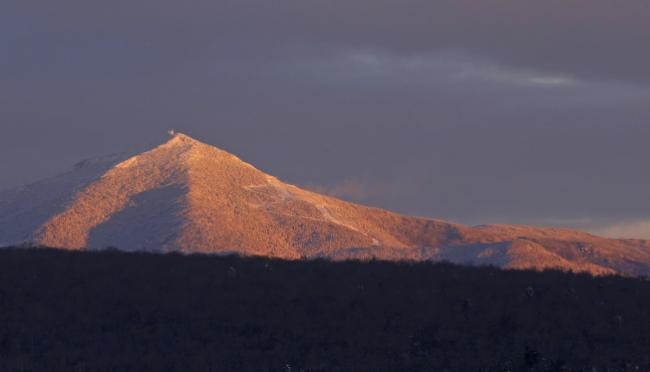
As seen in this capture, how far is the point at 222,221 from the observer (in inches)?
5807

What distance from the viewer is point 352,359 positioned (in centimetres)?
2194

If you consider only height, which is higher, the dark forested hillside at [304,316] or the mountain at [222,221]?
the mountain at [222,221]

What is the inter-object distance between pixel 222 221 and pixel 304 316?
405 feet

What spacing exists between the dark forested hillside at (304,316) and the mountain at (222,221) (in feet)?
316

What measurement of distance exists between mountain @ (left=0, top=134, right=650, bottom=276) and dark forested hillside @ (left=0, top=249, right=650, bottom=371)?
3791 inches

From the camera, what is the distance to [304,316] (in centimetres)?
2480

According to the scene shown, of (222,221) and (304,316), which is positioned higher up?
(222,221)

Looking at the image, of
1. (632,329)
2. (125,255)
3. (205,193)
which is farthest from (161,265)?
(205,193)

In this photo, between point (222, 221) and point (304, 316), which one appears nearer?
point (304, 316)

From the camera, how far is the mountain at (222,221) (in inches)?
5468

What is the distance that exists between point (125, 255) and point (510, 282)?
446 inches

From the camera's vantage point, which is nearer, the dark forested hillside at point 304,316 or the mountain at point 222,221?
the dark forested hillside at point 304,316

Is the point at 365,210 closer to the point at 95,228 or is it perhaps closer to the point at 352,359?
the point at 95,228

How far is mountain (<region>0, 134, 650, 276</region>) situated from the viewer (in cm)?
13888
